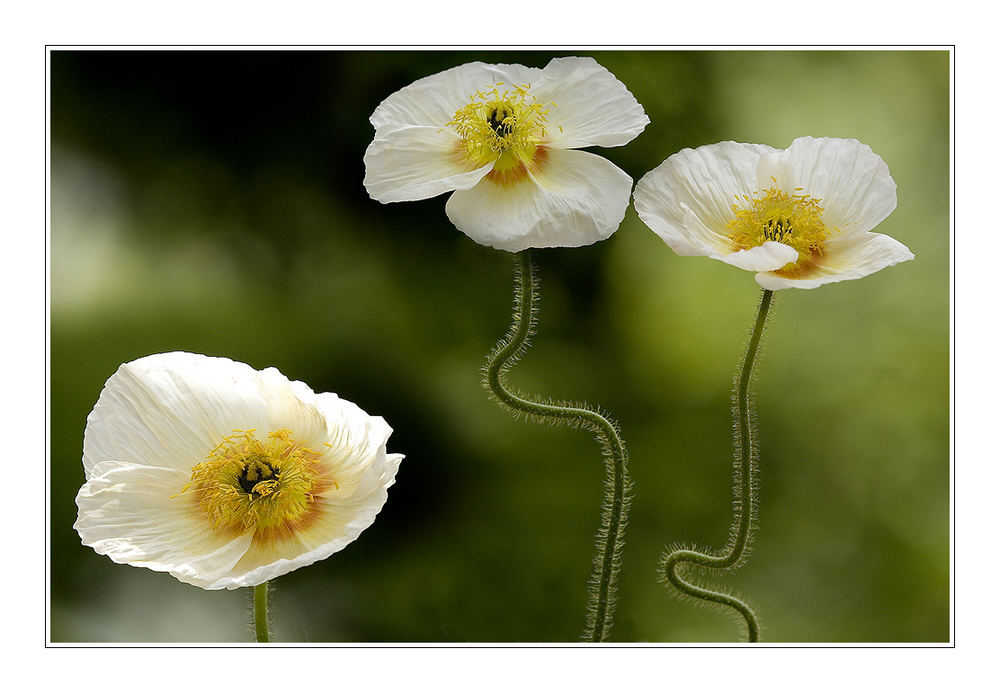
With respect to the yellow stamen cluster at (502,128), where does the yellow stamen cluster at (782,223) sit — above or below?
below

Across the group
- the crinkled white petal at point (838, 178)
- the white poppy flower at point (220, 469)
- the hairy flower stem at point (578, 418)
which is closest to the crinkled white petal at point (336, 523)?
the white poppy flower at point (220, 469)

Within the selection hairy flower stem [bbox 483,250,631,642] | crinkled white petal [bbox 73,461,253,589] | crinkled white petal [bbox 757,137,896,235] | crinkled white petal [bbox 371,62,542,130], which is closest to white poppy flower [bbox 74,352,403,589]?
crinkled white petal [bbox 73,461,253,589]

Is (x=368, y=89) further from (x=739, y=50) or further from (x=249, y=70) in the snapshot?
(x=739, y=50)

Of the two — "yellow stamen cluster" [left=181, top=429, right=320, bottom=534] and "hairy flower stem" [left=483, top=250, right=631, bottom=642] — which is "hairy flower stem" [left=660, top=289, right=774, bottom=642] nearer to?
"hairy flower stem" [left=483, top=250, right=631, bottom=642]

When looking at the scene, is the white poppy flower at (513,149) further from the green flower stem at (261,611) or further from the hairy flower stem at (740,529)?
the green flower stem at (261,611)

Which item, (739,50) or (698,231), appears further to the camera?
(739,50)

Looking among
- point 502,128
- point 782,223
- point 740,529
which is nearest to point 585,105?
point 502,128
